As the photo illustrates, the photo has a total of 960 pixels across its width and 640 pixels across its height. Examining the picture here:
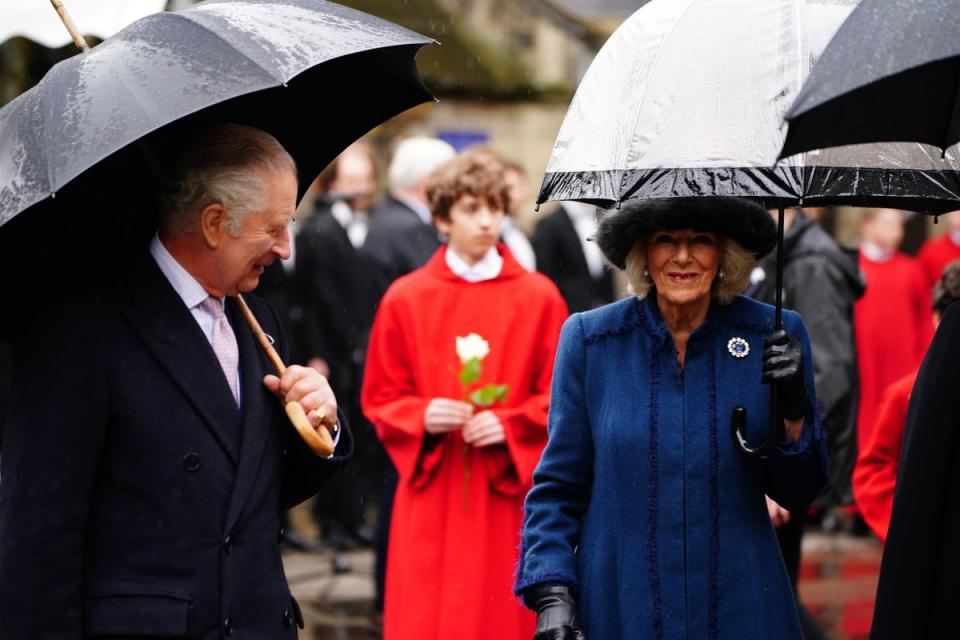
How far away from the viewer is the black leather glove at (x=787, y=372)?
3.67 meters

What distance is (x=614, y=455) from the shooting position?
3.89 metres

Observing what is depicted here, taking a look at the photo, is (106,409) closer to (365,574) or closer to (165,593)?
(165,593)

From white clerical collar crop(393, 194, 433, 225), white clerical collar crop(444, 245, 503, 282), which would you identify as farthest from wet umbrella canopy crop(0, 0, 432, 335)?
white clerical collar crop(393, 194, 433, 225)

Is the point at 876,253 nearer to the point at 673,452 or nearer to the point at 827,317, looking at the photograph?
the point at 827,317

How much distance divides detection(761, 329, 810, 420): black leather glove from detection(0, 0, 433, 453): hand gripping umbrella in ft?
3.59

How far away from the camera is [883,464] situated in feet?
17.2

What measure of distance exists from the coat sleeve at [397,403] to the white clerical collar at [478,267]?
0.97 feet

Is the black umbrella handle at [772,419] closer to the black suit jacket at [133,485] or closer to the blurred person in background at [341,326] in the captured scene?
the black suit jacket at [133,485]

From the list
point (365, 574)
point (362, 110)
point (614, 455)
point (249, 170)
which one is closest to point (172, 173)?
point (249, 170)

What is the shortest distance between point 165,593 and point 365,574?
6477 millimetres

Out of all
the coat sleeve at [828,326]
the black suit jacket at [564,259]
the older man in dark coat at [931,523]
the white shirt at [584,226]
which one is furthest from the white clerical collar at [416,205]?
the older man in dark coat at [931,523]

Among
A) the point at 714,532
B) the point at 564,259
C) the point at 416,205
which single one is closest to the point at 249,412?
the point at 714,532

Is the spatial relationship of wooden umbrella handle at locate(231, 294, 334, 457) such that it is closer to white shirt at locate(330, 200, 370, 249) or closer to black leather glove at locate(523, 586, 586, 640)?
black leather glove at locate(523, 586, 586, 640)

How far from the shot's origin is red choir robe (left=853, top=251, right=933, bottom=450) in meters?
11.1
